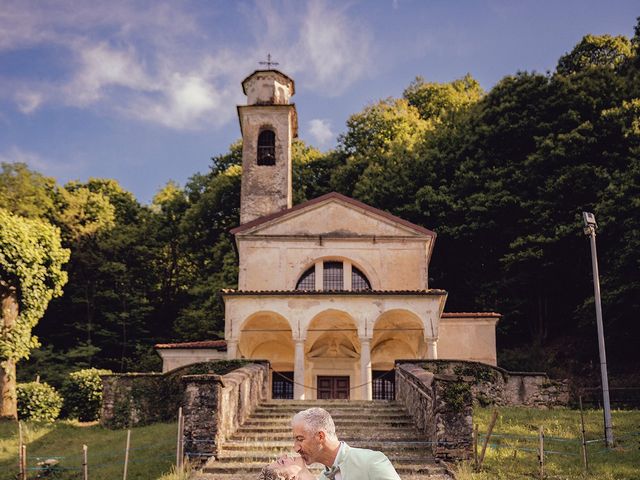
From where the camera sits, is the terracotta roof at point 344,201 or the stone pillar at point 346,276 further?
the terracotta roof at point 344,201

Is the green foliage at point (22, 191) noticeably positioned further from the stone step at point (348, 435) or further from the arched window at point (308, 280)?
the stone step at point (348, 435)

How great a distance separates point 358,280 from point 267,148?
27.6 ft

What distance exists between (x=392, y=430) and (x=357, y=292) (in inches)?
372

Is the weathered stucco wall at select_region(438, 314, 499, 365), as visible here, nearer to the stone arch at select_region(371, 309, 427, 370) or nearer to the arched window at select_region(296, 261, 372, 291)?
the stone arch at select_region(371, 309, 427, 370)

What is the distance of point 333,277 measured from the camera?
26188mm

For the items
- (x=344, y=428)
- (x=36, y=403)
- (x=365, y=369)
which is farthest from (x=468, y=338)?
(x=36, y=403)

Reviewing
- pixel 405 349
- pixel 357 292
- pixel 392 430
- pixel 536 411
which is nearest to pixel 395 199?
pixel 405 349

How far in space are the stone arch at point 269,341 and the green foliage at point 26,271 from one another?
792 centimetres

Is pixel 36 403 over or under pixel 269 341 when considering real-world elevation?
under

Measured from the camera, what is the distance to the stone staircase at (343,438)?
1120 cm

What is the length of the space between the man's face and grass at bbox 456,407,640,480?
7418mm

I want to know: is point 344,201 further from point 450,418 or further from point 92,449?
point 450,418

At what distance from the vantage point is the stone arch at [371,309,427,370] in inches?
997

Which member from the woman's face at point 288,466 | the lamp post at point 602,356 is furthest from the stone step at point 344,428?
the woman's face at point 288,466
